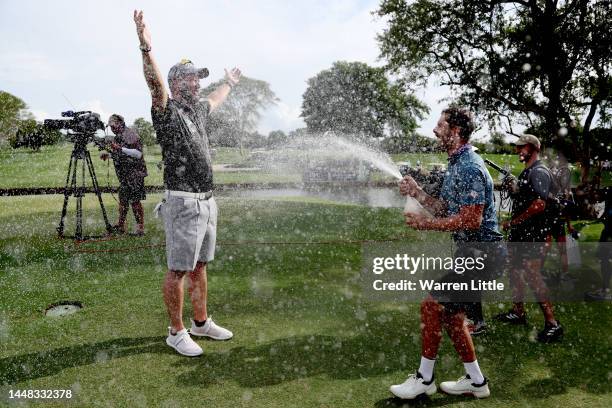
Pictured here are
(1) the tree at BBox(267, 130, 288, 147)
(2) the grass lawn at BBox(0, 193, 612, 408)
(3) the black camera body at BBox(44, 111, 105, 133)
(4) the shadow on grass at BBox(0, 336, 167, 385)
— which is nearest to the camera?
(2) the grass lawn at BBox(0, 193, 612, 408)

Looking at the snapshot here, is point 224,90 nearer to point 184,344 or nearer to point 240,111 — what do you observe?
point 184,344

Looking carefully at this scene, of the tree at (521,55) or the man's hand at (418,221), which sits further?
the tree at (521,55)

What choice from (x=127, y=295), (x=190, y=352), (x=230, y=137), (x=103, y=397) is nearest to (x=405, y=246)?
(x=127, y=295)

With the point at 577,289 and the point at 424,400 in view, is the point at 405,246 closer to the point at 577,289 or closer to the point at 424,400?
the point at 577,289

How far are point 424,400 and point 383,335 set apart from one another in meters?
1.48

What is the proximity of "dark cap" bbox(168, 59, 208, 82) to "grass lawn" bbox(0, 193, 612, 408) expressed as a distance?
2.82 m

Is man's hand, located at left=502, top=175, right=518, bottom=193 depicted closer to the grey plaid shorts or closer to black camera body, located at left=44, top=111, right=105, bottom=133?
the grey plaid shorts

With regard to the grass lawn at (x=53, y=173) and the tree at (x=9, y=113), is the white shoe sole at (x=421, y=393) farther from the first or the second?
the tree at (x=9, y=113)

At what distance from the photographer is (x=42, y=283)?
24.4ft

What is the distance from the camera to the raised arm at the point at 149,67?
429 centimetres

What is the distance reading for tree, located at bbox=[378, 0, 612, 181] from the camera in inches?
635

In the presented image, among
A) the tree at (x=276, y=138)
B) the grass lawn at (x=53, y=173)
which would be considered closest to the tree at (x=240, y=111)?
the tree at (x=276, y=138)

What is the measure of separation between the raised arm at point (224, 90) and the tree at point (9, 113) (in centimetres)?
7554

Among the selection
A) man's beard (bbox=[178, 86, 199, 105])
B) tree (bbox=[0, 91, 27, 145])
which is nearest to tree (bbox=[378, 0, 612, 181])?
man's beard (bbox=[178, 86, 199, 105])
